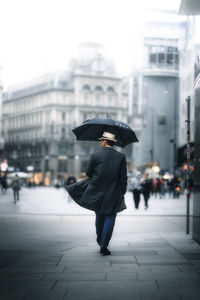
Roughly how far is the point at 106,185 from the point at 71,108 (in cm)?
9536

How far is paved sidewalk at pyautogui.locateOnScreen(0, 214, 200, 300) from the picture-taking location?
5453 millimetres

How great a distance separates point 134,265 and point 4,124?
11553 cm

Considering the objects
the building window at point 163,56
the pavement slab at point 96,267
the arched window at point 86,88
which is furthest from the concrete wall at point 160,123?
the pavement slab at point 96,267

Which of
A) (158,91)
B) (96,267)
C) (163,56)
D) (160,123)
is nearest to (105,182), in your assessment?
(96,267)

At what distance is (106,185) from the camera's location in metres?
8.17

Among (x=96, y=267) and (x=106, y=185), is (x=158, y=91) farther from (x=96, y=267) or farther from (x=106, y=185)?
(x=96, y=267)

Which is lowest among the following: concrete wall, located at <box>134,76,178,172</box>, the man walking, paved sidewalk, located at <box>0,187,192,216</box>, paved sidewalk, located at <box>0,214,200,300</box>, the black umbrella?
paved sidewalk, located at <box>0,187,192,216</box>

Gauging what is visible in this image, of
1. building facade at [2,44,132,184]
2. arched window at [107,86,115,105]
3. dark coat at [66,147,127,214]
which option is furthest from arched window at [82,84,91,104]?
dark coat at [66,147,127,214]

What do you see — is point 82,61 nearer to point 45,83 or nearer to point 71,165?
point 45,83

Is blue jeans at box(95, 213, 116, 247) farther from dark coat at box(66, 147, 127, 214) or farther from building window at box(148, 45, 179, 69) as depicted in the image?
building window at box(148, 45, 179, 69)

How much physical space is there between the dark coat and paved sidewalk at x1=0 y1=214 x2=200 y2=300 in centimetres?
84

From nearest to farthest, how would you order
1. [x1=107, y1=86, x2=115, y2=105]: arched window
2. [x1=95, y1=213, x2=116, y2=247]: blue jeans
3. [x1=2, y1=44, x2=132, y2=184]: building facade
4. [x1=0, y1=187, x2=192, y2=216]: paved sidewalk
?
[x1=95, y1=213, x2=116, y2=247]: blue jeans, [x1=0, y1=187, x2=192, y2=216]: paved sidewalk, [x1=2, y1=44, x2=132, y2=184]: building facade, [x1=107, y1=86, x2=115, y2=105]: arched window

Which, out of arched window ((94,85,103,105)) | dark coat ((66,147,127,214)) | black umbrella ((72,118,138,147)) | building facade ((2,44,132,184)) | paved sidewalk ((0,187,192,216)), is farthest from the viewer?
arched window ((94,85,103,105))

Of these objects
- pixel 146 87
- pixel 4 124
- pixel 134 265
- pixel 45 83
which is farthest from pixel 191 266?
pixel 4 124
